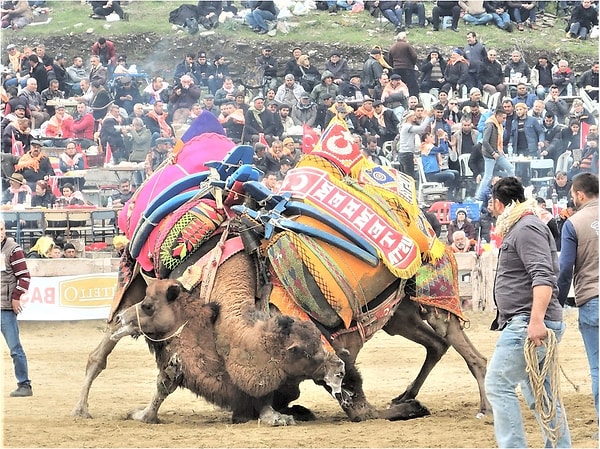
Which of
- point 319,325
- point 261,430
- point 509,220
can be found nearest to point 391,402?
point 319,325

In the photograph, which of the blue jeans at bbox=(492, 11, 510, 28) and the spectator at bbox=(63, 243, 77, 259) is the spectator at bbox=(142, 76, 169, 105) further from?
the blue jeans at bbox=(492, 11, 510, 28)

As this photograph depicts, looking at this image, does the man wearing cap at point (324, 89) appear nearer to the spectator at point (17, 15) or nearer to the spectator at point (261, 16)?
the spectator at point (261, 16)

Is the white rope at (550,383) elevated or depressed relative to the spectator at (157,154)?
elevated

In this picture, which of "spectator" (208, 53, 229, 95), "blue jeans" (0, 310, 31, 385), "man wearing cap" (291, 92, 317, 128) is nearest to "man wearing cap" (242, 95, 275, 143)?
"man wearing cap" (291, 92, 317, 128)

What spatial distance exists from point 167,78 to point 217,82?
133cm

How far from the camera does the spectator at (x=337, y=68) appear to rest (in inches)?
822

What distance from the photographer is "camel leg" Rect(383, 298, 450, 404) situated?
980 centimetres

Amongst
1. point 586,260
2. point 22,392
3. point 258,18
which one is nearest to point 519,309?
point 586,260

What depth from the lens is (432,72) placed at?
20.9 m

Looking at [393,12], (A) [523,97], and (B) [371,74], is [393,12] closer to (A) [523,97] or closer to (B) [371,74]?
(B) [371,74]

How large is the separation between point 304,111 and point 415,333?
10.6m

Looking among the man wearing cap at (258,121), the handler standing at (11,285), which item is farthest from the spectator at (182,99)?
the handler standing at (11,285)

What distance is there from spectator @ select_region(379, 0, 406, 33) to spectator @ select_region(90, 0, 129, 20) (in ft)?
17.6

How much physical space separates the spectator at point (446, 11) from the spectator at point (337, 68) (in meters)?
2.31
